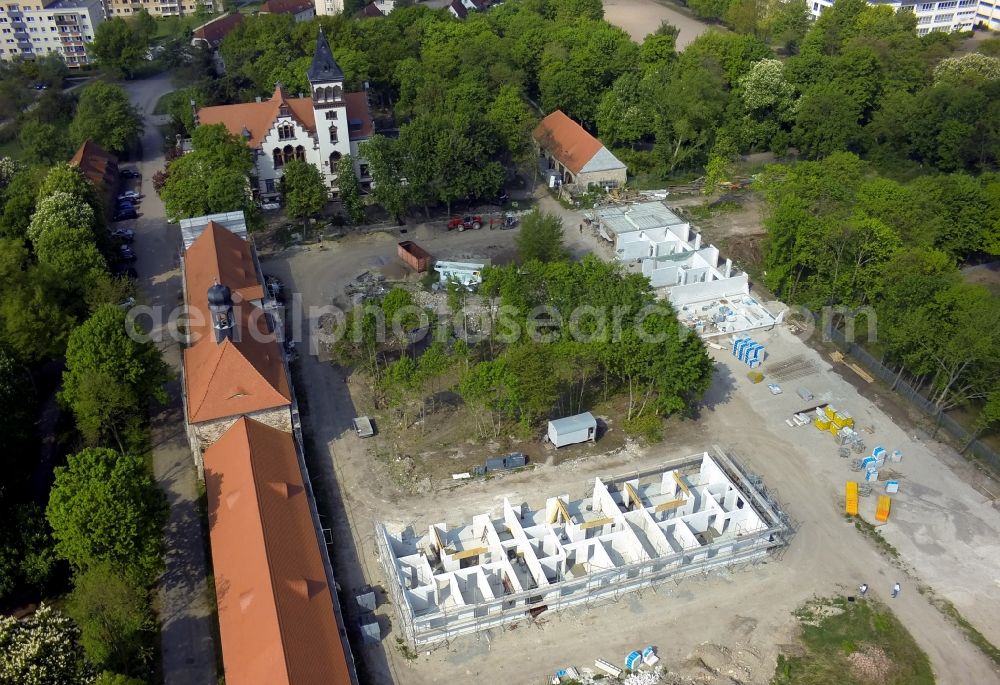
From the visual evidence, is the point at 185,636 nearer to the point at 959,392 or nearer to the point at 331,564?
the point at 331,564

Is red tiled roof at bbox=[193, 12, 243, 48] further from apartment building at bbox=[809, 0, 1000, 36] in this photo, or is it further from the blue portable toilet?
the blue portable toilet

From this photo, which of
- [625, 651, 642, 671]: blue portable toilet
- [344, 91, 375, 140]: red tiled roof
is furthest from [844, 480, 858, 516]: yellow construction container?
[344, 91, 375, 140]: red tiled roof

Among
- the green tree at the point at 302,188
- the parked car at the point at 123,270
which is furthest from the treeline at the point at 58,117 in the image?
Result: the green tree at the point at 302,188

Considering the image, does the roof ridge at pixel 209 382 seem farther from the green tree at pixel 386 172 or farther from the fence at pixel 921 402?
the fence at pixel 921 402

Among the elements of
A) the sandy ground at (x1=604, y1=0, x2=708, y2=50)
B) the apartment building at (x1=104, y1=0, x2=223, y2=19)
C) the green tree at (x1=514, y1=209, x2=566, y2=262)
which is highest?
the apartment building at (x1=104, y1=0, x2=223, y2=19)

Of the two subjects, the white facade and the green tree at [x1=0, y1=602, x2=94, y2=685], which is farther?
the white facade

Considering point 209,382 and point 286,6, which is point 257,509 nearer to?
point 209,382
